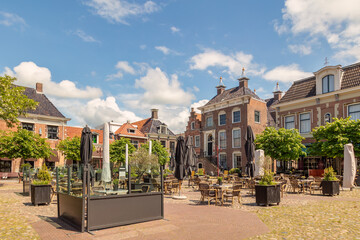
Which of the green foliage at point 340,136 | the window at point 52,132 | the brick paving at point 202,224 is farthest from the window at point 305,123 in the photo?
the window at point 52,132

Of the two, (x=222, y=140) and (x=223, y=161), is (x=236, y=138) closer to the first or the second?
(x=222, y=140)

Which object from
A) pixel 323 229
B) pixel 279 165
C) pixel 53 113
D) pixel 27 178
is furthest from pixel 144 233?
pixel 53 113

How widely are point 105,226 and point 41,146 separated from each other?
21874 mm

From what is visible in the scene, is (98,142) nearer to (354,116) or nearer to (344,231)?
(354,116)

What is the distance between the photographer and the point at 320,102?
2617 centimetres

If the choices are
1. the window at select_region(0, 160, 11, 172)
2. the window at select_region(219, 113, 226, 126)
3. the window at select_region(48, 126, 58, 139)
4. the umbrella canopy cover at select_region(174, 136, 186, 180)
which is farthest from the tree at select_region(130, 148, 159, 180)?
the window at select_region(48, 126, 58, 139)

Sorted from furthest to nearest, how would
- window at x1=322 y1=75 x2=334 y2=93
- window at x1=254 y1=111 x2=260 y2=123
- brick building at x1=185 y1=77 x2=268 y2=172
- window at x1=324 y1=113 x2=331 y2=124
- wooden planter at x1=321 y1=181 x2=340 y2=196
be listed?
1. window at x1=254 y1=111 x2=260 y2=123
2. brick building at x1=185 y1=77 x2=268 y2=172
3. window at x1=322 y1=75 x2=334 y2=93
4. window at x1=324 y1=113 x2=331 y2=124
5. wooden planter at x1=321 y1=181 x2=340 y2=196

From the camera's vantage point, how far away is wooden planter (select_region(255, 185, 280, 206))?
10.8m

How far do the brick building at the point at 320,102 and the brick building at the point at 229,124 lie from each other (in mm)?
4806

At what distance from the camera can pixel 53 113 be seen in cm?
3431

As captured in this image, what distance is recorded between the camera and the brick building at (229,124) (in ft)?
111

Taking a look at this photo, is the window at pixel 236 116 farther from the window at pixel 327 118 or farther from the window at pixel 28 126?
the window at pixel 28 126

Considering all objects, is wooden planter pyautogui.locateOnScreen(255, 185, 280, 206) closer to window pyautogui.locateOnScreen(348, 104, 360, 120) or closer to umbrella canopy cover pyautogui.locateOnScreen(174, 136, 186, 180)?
umbrella canopy cover pyautogui.locateOnScreen(174, 136, 186, 180)

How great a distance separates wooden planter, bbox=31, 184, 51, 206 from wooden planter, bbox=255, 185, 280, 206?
797 centimetres
